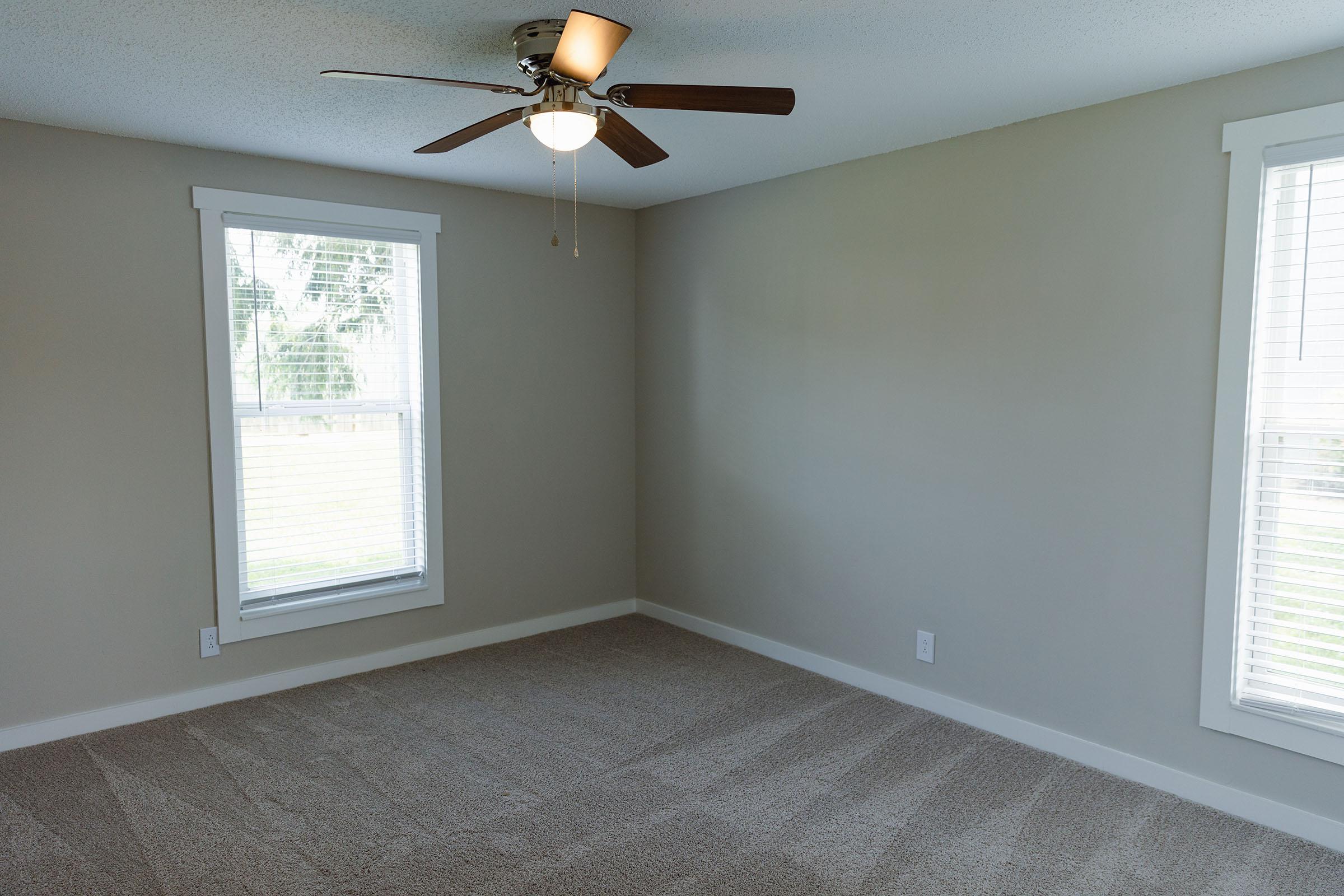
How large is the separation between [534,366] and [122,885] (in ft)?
9.51

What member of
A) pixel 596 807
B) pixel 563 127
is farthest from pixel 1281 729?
pixel 563 127

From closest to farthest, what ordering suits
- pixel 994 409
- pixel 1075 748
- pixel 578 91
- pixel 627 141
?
pixel 578 91, pixel 627 141, pixel 1075 748, pixel 994 409

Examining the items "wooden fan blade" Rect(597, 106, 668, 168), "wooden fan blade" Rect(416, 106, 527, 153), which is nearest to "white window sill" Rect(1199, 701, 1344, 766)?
"wooden fan blade" Rect(597, 106, 668, 168)

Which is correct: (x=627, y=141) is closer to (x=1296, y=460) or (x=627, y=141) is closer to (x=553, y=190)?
(x=553, y=190)

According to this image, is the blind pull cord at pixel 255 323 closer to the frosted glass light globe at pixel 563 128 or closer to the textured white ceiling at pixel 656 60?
the textured white ceiling at pixel 656 60

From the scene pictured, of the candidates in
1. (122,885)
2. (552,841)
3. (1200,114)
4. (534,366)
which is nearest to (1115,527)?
(1200,114)

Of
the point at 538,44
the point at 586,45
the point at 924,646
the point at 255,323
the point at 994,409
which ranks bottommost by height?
the point at 924,646

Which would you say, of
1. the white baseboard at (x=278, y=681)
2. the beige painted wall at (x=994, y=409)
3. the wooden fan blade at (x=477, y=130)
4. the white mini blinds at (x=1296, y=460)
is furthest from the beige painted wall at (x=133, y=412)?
the white mini blinds at (x=1296, y=460)

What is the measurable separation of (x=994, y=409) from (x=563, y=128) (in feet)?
6.63

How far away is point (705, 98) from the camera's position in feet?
7.10

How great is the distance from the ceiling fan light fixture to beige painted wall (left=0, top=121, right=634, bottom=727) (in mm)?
2013

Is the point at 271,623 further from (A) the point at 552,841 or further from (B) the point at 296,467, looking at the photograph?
(A) the point at 552,841

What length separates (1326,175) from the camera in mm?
2521

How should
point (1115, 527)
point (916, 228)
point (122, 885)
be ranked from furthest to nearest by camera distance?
point (916, 228), point (1115, 527), point (122, 885)
